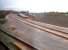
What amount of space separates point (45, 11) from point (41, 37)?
279 centimetres

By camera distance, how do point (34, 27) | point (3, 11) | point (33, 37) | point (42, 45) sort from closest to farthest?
point (42, 45) < point (33, 37) < point (34, 27) < point (3, 11)

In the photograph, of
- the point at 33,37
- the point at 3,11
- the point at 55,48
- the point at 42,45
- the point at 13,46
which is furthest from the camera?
the point at 3,11

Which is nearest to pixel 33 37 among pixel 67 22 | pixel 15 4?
pixel 67 22

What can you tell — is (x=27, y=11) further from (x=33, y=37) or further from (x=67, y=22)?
(x=33, y=37)

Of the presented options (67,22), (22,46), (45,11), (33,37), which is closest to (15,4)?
(45,11)

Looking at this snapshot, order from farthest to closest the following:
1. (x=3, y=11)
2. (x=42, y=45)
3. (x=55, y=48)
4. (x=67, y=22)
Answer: (x=3, y=11)
(x=67, y=22)
(x=42, y=45)
(x=55, y=48)

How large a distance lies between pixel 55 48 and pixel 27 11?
3768 mm

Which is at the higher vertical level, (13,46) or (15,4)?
(15,4)

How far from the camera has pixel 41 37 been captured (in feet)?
10.5

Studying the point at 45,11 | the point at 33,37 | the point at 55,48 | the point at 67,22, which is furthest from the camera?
the point at 45,11

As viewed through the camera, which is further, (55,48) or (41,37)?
(41,37)

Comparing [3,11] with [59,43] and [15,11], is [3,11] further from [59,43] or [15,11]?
[59,43]

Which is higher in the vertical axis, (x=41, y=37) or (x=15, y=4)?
(x=15, y=4)

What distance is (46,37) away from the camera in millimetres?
3166
